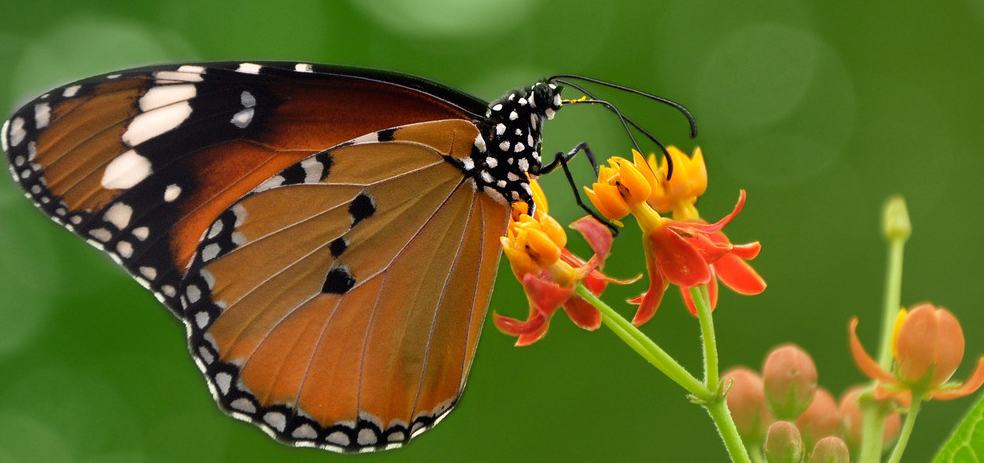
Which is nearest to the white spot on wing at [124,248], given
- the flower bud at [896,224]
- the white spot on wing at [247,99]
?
the white spot on wing at [247,99]

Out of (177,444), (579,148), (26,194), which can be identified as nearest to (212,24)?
(177,444)

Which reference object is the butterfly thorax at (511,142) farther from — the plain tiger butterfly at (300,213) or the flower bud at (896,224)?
the flower bud at (896,224)

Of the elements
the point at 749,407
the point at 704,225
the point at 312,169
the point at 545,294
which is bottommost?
the point at 749,407

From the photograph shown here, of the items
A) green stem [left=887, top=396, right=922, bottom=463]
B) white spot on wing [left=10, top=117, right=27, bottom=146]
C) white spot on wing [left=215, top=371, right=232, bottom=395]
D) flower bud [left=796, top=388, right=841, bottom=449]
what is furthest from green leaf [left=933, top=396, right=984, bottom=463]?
white spot on wing [left=10, top=117, right=27, bottom=146]

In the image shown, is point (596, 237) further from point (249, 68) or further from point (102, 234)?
point (102, 234)

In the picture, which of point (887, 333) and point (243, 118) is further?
point (243, 118)

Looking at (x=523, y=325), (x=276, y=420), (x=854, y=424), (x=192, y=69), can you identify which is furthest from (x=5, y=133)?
(x=854, y=424)
